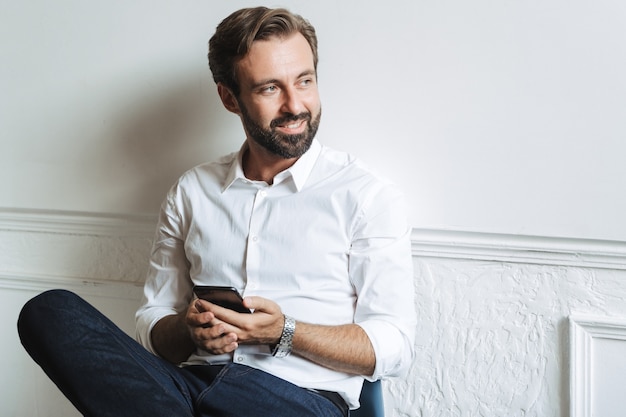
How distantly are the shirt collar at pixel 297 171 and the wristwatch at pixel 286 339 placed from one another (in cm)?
35

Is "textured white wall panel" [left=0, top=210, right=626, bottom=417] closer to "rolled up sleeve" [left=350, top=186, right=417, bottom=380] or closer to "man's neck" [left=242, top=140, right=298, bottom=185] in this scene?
"rolled up sleeve" [left=350, top=186, right=417, bottom=380]

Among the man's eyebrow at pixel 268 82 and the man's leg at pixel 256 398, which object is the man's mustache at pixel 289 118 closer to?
the man's eyebrow at pixel 268 82

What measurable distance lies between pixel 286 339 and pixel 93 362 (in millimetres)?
416

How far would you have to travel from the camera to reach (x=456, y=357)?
1901 mm

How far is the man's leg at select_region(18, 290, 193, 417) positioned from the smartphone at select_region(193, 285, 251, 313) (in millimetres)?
189

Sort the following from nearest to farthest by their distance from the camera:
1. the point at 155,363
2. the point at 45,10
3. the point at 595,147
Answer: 1. the point at 155,363
2. the point at 595,147
3. the point at 45,10

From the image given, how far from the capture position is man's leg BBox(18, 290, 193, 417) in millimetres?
1447

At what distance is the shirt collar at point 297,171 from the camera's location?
5.81 feet

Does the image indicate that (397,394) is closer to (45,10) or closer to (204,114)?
(204,114)

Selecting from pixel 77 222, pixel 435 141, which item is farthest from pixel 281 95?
pixel 77 222

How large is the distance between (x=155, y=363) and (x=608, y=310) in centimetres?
111

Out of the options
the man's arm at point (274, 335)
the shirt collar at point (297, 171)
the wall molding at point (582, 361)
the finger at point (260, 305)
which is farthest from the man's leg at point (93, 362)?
the wall molding at point (582, 361)

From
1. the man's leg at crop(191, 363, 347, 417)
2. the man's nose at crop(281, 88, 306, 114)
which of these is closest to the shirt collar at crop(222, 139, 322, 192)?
the man's nose at crop(281, 88, 306, 114)

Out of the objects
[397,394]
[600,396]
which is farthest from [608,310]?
[397,394]
